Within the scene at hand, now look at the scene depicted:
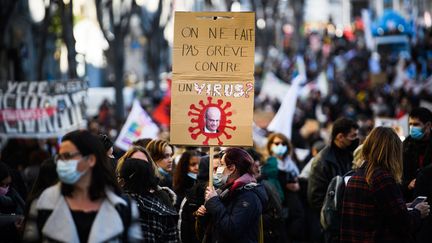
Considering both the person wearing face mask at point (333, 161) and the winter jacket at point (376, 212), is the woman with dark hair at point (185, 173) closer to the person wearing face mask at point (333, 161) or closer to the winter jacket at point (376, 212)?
the person wearing face mask at point (333, 161)

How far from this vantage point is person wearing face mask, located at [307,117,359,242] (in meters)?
9.65

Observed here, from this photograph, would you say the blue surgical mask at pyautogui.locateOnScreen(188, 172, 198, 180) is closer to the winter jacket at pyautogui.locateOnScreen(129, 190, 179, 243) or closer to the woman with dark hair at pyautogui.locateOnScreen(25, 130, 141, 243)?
the winter jacket at pyautogui.locateOnScreen(129, 190, 179, 243)

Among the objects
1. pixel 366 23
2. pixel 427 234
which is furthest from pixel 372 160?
pixel 366 23

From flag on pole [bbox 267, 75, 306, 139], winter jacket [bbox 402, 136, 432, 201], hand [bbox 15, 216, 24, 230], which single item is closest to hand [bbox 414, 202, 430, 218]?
winter jacket [bbox 402, 136, 432, 201]

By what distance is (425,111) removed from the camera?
9211 millimetres

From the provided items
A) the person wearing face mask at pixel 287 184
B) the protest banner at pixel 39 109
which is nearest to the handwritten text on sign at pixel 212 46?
the person wearing face mask at pixel 287 184

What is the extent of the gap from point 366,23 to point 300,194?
87.6 feet

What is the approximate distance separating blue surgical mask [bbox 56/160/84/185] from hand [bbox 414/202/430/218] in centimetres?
288

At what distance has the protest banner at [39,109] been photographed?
15422 mm

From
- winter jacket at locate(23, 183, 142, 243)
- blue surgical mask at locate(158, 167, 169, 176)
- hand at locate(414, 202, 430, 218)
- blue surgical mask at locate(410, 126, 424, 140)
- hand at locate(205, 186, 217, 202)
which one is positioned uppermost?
blue surgical mask at locate(410, 126, 424, 140)

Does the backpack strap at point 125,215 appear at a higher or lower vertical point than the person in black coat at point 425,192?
higher

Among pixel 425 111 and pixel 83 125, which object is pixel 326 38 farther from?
pixel 425 111

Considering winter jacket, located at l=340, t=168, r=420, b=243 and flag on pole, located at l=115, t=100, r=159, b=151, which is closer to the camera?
winter jacket, located at l=340, t=168, r=420, b=243

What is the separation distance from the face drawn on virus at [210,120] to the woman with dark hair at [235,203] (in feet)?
0.94
